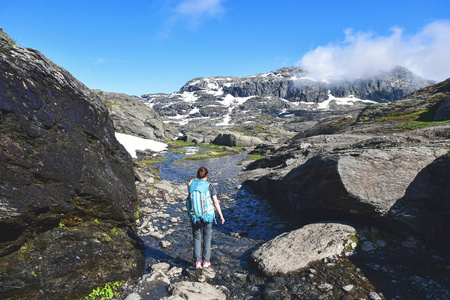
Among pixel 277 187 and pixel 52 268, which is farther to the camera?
pixel 277 187

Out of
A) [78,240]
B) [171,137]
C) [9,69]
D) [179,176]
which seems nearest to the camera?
[9,69]

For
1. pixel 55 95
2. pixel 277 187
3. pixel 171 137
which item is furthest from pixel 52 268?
pixel 171 137

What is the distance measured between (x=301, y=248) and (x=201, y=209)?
458 cm

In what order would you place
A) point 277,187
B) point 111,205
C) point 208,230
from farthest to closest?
point 277,187
point 111,205
point 208,230

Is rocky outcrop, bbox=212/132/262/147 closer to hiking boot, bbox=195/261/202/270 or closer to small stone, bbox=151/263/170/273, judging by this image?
small stone, bbox=151/263/170/273

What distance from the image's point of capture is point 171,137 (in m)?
125

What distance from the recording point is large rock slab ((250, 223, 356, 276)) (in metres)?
8.73

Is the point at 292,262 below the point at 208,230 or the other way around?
below

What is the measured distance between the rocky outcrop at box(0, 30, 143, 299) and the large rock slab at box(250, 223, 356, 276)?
5288mm

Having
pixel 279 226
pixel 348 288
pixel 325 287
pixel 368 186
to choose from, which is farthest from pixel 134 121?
pixel 348 288

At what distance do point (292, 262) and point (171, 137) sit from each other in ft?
396

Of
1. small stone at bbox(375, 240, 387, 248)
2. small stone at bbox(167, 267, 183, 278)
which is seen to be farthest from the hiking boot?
small stone at bbox(375, 240, 387, 248)

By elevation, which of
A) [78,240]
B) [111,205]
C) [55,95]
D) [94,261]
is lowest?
[94,261]

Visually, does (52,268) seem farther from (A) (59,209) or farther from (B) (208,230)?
(B) (208,230)
